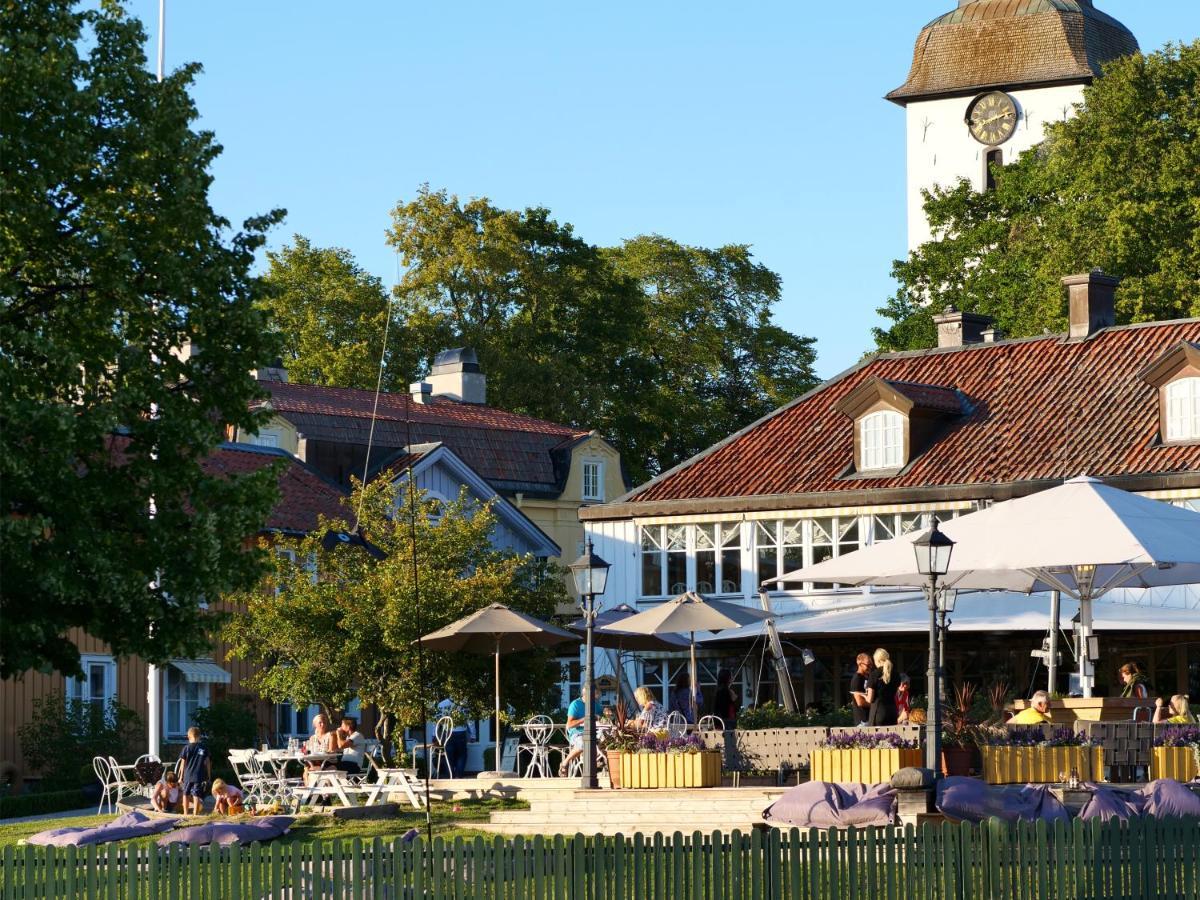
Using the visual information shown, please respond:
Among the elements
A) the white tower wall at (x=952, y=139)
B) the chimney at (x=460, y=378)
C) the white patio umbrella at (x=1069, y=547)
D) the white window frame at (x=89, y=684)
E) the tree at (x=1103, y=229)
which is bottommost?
the white window frame at (x=89, y=684)

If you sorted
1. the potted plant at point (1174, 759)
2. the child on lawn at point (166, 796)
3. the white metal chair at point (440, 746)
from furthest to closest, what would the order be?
1. the white metal chair at point (440, 746)
2. the child on lawn at point (166, 796)
3. the potted plant at point (1174, 759)

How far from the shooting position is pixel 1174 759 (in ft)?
73.2

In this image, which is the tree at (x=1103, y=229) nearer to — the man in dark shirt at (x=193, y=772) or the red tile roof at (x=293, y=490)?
the red tile roof at (x=293, y=490)

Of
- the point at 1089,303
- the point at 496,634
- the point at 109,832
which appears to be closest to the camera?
the point at 109,832

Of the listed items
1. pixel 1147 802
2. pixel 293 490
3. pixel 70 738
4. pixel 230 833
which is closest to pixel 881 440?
pixel 293 490

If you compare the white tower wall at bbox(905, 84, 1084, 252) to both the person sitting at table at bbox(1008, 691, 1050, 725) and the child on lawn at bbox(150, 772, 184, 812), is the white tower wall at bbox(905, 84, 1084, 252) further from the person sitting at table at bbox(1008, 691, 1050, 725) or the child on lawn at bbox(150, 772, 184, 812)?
the person sitting at table at bbox(1008, 691, 1050, 725)

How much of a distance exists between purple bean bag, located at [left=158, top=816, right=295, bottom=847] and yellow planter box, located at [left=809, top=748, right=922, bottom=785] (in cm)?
587

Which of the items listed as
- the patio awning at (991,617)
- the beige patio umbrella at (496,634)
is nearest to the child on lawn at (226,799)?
the beige patio umbrella at (496,634)

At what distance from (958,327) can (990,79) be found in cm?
4098

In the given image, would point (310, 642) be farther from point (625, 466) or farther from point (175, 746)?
point (625, 466)

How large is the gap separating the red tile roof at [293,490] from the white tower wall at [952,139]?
4242 centimetres

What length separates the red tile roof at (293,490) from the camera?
44.1 metres

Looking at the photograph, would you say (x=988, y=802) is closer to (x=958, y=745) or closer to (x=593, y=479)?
(x=958, y=745)

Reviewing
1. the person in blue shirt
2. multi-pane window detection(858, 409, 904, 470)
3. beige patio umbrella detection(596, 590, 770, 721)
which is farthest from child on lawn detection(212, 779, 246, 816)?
multi-pane window detection(858, 409, 904, 470)
